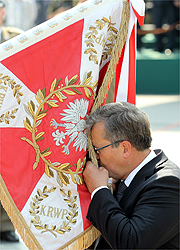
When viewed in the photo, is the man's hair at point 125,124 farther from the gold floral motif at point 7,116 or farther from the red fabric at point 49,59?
the gold floral motif at point 7,116

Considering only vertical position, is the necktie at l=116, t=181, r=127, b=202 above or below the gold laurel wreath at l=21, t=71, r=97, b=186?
below

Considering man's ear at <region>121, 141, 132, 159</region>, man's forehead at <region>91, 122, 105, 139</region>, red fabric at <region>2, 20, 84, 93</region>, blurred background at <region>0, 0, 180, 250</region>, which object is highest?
blurred background at <region>0, 0, 180, 250</region>

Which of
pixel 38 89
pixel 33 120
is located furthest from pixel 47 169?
pixel 38 89

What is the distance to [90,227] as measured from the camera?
1.92 m

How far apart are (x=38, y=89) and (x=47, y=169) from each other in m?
0.41

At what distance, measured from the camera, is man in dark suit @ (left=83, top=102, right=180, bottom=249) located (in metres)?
1.63

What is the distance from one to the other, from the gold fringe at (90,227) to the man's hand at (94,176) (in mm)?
45

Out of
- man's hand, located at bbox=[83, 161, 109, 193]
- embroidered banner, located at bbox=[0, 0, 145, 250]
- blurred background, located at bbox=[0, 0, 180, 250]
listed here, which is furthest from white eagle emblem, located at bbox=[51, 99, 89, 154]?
blurred background, located at bbox=[0, 0, 180, 250]

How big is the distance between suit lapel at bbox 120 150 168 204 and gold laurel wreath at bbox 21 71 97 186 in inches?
10.0

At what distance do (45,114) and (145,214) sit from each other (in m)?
0.69

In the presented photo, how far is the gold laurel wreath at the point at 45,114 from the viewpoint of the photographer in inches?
72.6

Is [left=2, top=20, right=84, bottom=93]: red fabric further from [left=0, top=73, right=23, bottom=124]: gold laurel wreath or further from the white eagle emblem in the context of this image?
the white eagle emblem

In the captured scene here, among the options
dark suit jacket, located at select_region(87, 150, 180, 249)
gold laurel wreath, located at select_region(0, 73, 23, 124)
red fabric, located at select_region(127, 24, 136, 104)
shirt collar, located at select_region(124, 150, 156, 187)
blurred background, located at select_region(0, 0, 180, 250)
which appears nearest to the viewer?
dark suit jacket, located at select_region(87, 150, 180, 249)

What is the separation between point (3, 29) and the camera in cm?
350
